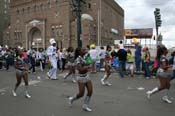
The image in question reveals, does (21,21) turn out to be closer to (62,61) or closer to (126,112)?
(62,61)

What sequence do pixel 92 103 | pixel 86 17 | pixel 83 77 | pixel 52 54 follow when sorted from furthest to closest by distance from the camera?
pixel 86 17 → pixel 52 54 → pixel 92 103 → pixel 83 77

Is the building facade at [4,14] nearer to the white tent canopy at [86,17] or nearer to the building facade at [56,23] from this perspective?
the building facade at [56,23]

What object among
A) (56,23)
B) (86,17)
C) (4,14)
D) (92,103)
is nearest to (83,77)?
(92,103)

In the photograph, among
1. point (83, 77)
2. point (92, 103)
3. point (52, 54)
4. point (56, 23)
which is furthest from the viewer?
point (56, 23)

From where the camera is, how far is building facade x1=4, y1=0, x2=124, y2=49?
240 ft

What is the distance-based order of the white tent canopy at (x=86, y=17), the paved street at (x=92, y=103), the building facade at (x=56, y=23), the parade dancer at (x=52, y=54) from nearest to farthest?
1. the paved street at (x=92, y=103)
2. the parade dancer at (x=52, y=54)
3. the white tent canopy at (x=86, y=17)
4. the building facade at (x=56, y=23)

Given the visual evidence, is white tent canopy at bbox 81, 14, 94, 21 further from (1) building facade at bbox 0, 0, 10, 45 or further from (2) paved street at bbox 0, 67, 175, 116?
(2) paved street at bbox 0, 67, 175, 116

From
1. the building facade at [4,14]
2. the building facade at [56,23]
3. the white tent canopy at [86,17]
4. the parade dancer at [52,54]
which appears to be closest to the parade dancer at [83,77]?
the parade dancer at [52,54]

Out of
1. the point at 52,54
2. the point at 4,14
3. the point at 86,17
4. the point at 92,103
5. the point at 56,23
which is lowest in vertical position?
the point at 92,103

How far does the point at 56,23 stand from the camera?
76.6 metres

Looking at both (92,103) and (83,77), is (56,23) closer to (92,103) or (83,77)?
(92,103)

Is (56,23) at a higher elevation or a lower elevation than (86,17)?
lower

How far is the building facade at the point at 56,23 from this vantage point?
73.3 m

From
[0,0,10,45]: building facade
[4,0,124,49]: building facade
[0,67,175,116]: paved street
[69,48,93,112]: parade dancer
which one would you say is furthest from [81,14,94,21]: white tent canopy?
[69,48,93,112]: parade dancer
